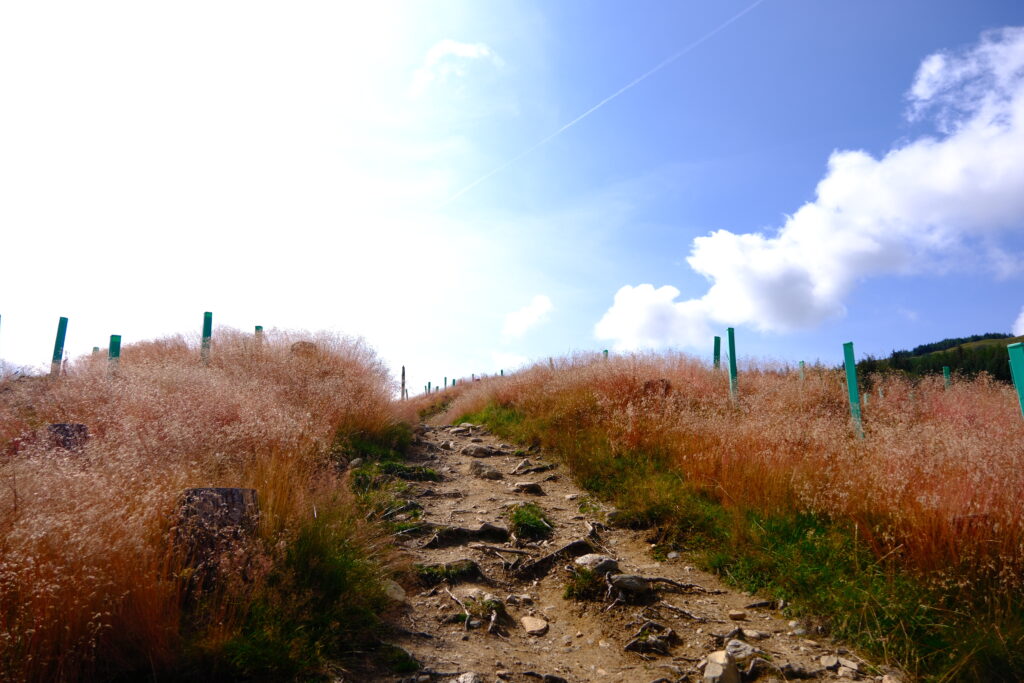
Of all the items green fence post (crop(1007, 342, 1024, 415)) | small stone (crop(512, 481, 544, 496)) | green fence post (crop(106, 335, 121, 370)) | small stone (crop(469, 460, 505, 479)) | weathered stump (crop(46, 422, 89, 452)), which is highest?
green fence post (crop(106, 335, 121, 370))

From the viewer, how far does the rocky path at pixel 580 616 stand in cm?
364

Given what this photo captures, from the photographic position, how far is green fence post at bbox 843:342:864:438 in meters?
6.89

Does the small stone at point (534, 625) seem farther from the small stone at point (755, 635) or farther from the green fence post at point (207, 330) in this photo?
the green fence post at point (207, 330)

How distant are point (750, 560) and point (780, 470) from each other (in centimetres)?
102

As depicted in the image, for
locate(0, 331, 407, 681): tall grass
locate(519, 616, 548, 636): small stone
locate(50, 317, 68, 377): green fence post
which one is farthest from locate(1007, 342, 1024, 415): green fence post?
locate(50, 317, 68, 377): green fence post

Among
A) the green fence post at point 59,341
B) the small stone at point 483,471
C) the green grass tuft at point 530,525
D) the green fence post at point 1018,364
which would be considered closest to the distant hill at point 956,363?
the green fence post at point 1018,364

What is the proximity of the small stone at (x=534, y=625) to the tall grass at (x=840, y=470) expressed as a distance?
6.95ft

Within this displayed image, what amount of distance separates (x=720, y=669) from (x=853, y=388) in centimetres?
531

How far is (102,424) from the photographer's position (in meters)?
5.95

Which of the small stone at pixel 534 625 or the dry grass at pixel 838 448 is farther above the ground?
the dry grass at pixel 838 448

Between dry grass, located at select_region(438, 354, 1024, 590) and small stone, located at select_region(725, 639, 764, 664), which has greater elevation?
dry grass, located at select_region(438, 354, 1024, 590)

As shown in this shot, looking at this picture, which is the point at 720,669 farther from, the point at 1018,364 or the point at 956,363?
the point at 956,363

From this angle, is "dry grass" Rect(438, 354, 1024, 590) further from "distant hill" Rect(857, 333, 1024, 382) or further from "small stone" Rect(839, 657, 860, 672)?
"distant hill" Rect(857, 333, 1024, 382)

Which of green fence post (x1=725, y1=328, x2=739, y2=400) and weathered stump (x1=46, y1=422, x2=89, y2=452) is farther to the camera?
green fence post (x1=725, y1=328, x2=739, y2=400)
